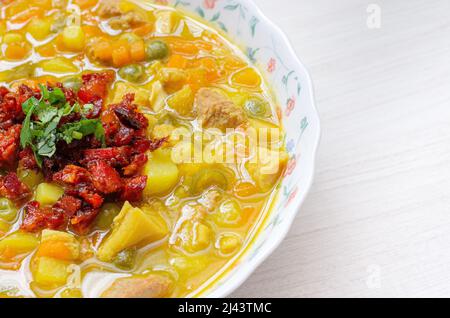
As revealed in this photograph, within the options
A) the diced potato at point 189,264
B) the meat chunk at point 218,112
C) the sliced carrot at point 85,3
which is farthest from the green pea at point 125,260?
the sliced carrot at point 85,3

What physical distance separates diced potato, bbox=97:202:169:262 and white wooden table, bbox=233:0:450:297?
651mm

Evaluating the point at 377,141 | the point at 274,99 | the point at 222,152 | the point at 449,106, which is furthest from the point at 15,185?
the point at 449,106

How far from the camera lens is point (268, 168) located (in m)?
3.65

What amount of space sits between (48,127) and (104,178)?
49cm

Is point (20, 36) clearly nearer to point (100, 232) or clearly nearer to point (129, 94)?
point (129, 94)

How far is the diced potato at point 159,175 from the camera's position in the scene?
3578 mm

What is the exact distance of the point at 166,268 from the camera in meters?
3.35

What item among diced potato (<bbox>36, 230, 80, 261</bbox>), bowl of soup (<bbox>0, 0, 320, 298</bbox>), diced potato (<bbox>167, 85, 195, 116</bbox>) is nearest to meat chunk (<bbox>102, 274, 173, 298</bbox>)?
bowl of soup (<bbox>0, 0, 320, 298</bbox>)

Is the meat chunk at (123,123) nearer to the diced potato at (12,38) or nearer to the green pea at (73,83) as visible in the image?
the green pea at (73,83)

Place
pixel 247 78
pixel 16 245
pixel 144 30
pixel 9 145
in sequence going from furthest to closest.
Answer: pixel 144 30 → pixel 247 78 → pixel 9 145 → pixel 16 245

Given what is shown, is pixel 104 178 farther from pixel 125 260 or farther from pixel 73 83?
pixel 73 83

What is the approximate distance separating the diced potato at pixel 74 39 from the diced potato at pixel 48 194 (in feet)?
4.18

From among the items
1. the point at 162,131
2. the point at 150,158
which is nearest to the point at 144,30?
the point at 162,131

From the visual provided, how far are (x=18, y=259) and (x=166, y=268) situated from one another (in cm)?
83
